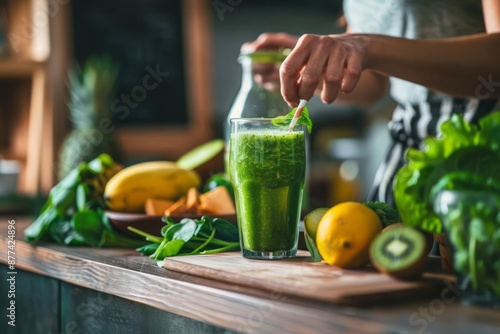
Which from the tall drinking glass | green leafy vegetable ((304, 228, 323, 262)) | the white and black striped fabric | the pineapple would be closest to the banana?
the tall drinking glass

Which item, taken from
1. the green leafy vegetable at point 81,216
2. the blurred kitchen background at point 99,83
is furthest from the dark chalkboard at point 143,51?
the green leafy vegetable at point 81,216

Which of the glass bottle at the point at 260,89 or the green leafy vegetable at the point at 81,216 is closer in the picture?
the green leafy vegetable at the point at 81,216

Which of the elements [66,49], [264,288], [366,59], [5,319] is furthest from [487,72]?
[66,49]

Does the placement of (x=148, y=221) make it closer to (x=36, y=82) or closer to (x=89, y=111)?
(x=89, y=111)

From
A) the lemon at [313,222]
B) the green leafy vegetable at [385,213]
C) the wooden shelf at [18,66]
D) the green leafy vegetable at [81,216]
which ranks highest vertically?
the wooden shelf at [18,66]

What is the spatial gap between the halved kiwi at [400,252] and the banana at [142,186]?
69 centimetres

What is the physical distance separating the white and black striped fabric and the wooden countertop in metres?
0.87

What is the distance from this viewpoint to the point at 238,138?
1.15 meters

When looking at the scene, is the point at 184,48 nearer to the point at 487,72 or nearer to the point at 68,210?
the point at 68,210

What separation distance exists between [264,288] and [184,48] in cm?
312

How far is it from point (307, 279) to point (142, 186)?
66 cm

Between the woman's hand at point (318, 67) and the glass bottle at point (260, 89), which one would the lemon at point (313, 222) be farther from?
the glass bottle at point (260, 89)

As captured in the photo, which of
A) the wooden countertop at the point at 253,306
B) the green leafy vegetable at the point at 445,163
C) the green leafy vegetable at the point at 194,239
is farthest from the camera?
the green leafy vegetable at the point at 194,239

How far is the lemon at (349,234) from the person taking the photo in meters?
0.98
